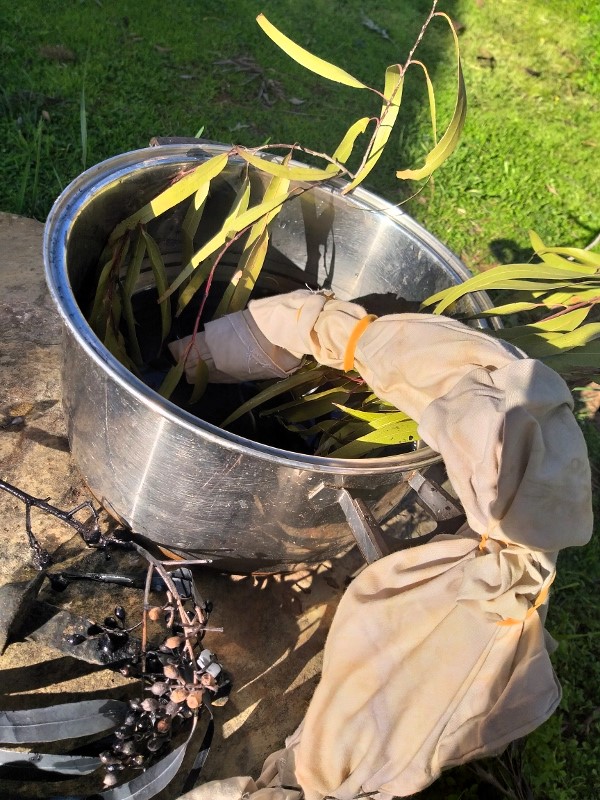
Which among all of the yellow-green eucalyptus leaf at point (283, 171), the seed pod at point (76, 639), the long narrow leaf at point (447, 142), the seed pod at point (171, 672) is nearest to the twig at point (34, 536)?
the seed pod at point (76, 639)

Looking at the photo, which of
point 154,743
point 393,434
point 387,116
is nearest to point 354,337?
point 393,434

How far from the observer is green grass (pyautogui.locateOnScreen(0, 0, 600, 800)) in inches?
75.2

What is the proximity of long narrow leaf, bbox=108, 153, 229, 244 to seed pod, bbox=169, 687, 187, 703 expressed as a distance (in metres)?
0.80

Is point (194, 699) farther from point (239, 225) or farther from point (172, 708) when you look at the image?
point (239, 225)

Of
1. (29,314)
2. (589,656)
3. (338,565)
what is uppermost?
(29,314)

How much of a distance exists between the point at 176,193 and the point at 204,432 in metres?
0.53

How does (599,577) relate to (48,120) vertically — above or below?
below

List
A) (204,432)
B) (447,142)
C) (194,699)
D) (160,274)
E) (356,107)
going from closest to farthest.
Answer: (204,432)
(194,699)
(447,142)
(160,274)
(356,107)

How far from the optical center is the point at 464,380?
872mm

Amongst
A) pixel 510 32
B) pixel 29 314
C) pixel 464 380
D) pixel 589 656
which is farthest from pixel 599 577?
pixel 510 32

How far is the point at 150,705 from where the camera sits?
1006 mm

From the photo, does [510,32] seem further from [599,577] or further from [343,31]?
[599,577]

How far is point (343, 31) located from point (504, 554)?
273 cm

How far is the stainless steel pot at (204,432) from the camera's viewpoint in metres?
0.94
